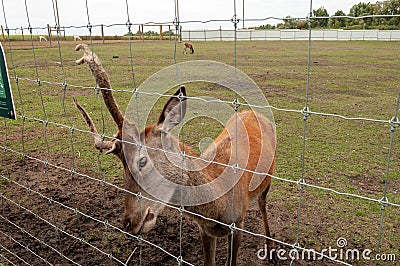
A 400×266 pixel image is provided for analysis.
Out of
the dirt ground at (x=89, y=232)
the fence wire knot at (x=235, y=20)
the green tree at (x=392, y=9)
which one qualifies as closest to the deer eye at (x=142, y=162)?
the dirt ground at (x=89, y=232)

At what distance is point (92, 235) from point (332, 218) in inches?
92.9

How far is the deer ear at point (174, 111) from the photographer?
2116 millimetres

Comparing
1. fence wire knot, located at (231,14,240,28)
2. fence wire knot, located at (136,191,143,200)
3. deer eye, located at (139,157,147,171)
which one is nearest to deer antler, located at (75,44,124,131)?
deer eye, located at (139,157,147,171)

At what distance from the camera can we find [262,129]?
12.2ft

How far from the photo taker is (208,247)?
2947 mm

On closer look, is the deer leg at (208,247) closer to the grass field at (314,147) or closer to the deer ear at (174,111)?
the grass field at (314,147)

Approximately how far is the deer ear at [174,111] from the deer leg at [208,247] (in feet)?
3.15

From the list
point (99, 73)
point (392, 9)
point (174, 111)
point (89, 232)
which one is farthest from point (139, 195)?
point (392, 9)

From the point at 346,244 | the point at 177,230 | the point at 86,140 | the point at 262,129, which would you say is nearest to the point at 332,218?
the point at 346,244

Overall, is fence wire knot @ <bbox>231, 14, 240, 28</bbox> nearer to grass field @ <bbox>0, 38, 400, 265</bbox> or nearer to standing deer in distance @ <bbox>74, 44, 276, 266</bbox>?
standing deer in distance @ <bbox>74, 44, 276, 266</bbox>

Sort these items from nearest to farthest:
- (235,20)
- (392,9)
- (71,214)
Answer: (235,20), (392,9), (71,214)

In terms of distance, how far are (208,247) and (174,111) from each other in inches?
48.8

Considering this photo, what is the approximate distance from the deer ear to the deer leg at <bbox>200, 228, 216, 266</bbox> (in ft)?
3.15

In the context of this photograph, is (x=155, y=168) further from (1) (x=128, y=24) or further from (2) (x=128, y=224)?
(1) (x=128, y=24)
